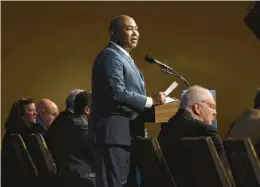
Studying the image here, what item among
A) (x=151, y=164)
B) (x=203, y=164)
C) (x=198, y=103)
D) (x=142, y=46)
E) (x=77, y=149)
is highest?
(x=198, y=103)

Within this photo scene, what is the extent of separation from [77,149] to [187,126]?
140cm

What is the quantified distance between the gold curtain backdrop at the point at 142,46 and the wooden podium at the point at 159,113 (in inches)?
203

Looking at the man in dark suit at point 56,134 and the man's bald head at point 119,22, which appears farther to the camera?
the man in dark suit at point 56,134

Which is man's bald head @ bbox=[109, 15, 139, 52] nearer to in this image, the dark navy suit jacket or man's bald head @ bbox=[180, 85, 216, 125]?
the dark navy suit jacket

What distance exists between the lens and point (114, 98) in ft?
12.7

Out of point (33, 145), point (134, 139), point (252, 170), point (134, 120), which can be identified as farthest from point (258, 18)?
point (33, 145)

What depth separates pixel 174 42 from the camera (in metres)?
9.59

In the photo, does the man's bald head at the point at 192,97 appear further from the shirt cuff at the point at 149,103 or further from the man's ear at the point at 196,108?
the shirt cuff at the point at 149,103

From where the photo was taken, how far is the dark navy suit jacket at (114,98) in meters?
3.86

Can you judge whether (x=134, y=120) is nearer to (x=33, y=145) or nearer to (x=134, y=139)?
(x=134, y=139)

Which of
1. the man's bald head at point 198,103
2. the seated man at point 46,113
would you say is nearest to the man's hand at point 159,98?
the man's bald head at point 198,103

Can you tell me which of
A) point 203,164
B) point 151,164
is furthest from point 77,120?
point 203,164

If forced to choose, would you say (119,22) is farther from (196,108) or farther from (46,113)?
(46,113)

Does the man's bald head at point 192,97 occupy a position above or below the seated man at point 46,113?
above
